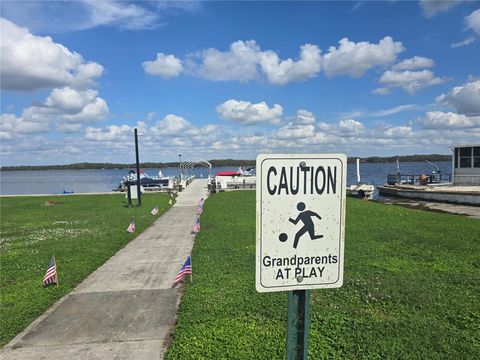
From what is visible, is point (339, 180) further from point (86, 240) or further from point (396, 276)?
point (86, 240)

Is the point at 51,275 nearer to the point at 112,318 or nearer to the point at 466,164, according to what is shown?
the point at 112,318

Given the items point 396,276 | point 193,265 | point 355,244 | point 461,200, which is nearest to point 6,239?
point 193,265

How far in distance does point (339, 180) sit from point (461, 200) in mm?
27150

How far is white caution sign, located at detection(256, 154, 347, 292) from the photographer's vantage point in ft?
6.84

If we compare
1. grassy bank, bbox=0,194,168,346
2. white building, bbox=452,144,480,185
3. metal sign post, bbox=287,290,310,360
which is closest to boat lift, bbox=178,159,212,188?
grassy bank, bbox=0,194,168,346

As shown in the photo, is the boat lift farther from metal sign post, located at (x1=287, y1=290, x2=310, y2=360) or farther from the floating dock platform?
metal sign post, located at (x1=287, y1=290, x2=310, y2=360)

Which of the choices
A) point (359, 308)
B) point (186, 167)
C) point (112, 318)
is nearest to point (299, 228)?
point (359, 308)

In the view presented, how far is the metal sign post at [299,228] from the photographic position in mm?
2086

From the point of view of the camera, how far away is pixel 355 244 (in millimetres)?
11047

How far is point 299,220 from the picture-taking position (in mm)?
2119

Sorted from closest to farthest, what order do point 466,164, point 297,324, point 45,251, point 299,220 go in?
point 299,220 → point 297,324 → point 45,251 → point 466,164

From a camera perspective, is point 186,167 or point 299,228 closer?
point 299,228

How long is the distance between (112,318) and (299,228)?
502cm

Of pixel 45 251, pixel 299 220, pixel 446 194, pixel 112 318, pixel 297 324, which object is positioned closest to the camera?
pixel 299 220
